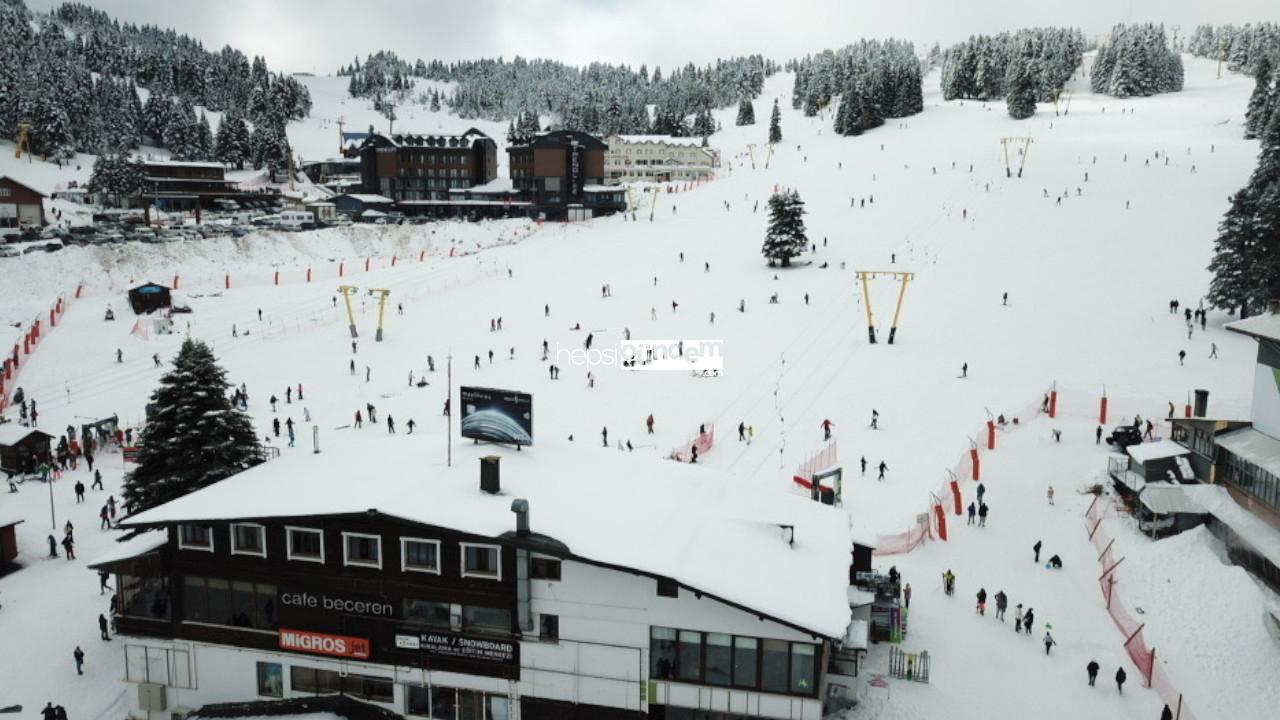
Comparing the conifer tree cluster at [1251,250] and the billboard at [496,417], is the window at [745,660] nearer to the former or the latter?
the billboard at [496,417]

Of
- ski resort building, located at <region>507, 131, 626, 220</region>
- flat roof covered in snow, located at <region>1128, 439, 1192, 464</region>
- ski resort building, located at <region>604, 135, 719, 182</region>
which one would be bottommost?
flat roof covered in snow, located at <region>1128, 439, 1192, 464</region>

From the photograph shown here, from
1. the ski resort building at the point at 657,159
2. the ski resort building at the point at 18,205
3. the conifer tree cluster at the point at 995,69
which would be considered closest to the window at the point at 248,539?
the ski resort building at the point at 18,205

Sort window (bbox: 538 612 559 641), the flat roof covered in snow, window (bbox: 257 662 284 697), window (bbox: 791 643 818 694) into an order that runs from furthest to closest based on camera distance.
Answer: the flat roof covered in snow, window (bbox: 257 662 284 697), window (bbox: 538 612 559 641), window (bbox: 791 643 818 694)

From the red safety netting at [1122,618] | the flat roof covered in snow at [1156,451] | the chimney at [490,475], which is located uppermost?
the chimney at [490,475]

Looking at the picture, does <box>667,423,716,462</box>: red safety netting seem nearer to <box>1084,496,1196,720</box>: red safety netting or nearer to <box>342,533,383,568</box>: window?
<box>1084,496,1196,720</box>: red safety netting

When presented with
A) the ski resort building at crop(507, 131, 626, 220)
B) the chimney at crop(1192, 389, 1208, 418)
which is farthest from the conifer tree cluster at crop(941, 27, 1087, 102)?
the chimney at crop(1192, 389, 1208, 418)

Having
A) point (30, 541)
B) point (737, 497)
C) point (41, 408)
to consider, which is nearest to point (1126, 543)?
point (737, 497)

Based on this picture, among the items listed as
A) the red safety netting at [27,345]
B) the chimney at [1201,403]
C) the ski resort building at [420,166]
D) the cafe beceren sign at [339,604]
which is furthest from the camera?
the ski resort building at [420,166]
